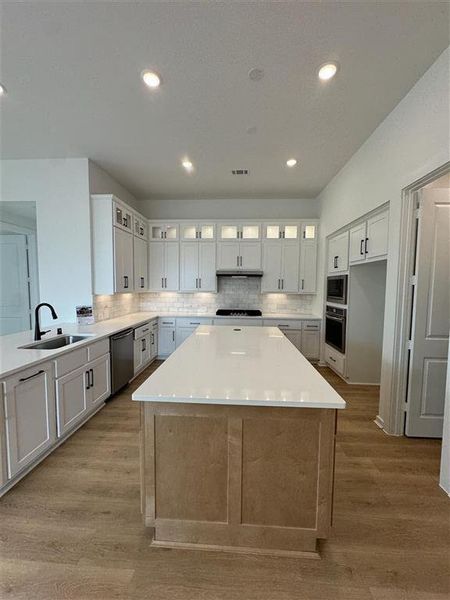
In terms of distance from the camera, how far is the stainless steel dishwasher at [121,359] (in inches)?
127

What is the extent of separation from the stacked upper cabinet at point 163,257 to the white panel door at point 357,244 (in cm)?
303

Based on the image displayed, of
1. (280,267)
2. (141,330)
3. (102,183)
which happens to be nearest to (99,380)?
(141,330)

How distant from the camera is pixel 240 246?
4922 mm

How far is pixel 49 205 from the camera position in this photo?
3.60 metres

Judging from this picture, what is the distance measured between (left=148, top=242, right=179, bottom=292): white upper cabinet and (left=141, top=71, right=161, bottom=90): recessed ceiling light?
2.95 meters

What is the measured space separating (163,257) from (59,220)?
1825 mm

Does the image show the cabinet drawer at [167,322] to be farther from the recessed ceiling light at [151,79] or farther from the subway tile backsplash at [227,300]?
the recessed ceiling light at [151,79]

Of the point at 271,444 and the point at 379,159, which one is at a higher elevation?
the point at 379,159

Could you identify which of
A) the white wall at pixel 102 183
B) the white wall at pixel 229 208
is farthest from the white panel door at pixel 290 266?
the white wall at pixel 102 183

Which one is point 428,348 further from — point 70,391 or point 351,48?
point 70,391

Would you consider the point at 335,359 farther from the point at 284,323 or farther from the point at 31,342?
the point at 31,342

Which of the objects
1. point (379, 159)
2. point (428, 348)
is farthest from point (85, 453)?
point (379, 159)

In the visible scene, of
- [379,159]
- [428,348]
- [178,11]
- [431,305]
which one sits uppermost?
[178,11]

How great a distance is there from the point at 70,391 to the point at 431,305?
342 cm
